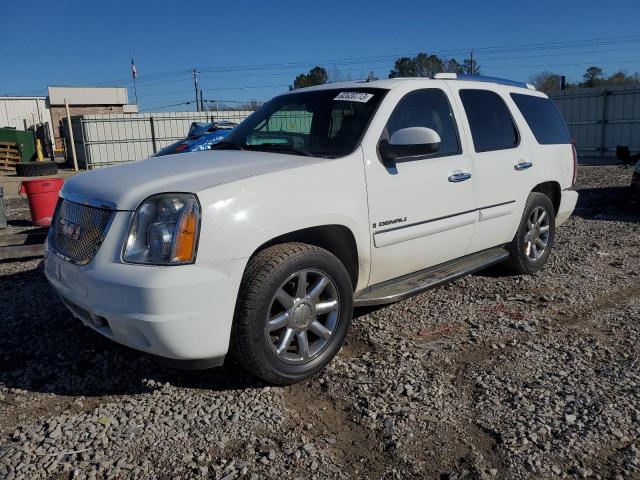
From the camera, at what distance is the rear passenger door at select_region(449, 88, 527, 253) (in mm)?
4543

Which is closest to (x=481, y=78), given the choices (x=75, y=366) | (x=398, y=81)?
(x=398, y=81)

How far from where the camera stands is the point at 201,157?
12.7 ft

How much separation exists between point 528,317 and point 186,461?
9.90ft

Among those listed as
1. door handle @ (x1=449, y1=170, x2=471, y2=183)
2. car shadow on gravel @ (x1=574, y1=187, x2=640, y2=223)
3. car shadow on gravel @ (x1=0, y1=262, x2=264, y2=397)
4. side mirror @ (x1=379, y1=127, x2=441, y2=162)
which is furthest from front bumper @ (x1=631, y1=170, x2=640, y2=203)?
car shadow on gravel @ (x1=0, y1=262, x2=264, y2=397)

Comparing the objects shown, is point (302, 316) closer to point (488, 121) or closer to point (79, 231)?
point (79, 231)

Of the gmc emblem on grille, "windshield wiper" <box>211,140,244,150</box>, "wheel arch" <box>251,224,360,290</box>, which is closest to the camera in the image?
the gmc emblem on grille

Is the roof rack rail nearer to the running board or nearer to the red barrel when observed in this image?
the running board

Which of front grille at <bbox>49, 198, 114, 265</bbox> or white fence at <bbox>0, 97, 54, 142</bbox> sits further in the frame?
white fence at <bbox>0, 97, 54, 142</bbox>

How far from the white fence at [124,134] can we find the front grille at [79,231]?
22.5 meters

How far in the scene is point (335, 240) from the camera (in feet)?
11.9

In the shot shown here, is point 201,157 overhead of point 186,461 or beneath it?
overhead

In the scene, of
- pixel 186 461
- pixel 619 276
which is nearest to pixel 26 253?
pixel 186 461

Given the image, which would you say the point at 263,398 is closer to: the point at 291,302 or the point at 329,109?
the point at 291,302

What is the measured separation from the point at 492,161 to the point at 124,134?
23294 millimetres
